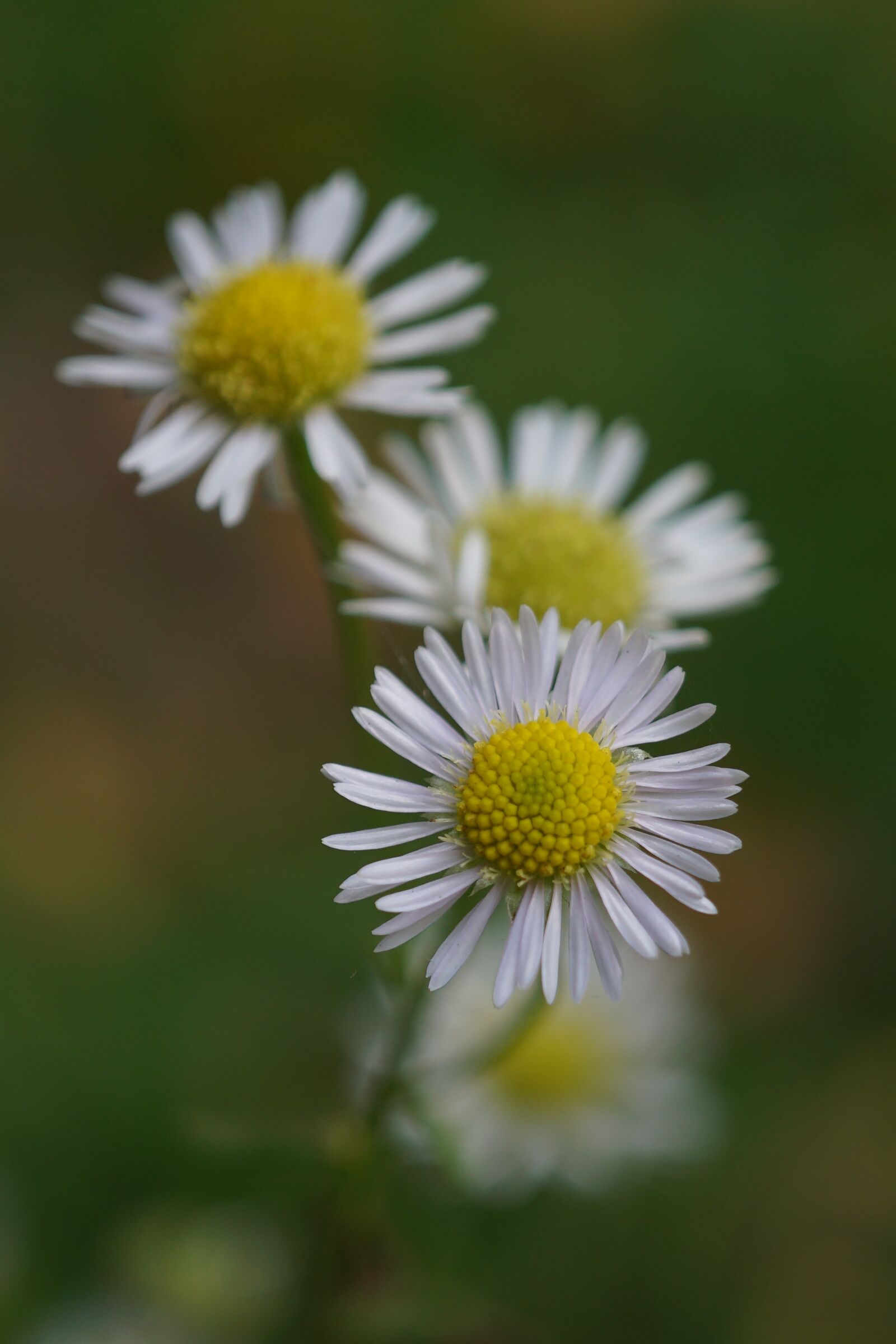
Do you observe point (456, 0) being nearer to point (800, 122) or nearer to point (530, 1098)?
point (800, 122)

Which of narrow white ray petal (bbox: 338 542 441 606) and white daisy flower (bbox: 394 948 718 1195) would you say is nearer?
narrow white ray petal (bbox: 338 542 441 606)

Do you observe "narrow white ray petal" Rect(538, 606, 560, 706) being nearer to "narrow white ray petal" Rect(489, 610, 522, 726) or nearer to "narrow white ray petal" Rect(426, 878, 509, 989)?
"narrow white ray petal" Rect(489, 610, 522, 726)

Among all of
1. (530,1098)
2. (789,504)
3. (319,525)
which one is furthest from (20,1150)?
(789,504)

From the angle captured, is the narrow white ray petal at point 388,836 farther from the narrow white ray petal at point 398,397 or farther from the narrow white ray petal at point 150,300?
the narrow white ray petal at point 150,300

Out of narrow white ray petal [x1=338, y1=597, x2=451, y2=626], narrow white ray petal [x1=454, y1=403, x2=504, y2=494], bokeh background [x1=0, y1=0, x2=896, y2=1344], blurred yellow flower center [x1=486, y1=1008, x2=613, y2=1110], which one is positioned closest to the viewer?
narrow white ray petal [x1=338, y1=597, x2=451, y2=626]

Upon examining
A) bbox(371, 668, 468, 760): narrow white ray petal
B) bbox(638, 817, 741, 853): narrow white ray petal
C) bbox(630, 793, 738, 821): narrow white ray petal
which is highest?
bbox(371, 668, 468, 760): narrow white ray petal

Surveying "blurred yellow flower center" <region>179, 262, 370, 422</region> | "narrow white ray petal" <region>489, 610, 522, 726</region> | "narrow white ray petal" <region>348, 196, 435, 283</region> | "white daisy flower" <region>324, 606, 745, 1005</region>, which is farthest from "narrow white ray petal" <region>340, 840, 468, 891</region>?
"narrow white ray petal" <region>348, 196, 435, 283</region>
